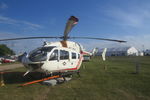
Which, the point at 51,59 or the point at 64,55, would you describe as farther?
the point at 64,55

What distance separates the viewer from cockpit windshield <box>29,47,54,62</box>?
7879mm

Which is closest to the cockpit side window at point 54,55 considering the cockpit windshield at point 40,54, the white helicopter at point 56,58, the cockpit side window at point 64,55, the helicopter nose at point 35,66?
the white helicopter at point 56,58

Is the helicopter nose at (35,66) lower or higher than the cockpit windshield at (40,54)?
lower

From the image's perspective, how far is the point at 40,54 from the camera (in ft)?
26.9

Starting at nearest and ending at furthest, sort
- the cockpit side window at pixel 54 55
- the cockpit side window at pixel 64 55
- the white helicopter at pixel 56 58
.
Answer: the white helicopter at pixel 56 58 → the cockpit side window at pixel 54 55 → the cockpit side window at pixel 64 55

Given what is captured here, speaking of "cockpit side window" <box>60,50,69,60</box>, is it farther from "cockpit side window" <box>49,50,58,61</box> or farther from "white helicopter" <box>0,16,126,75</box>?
"cockpit side window" <box>49,50,58,61</box>

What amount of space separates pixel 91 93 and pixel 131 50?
84936mm

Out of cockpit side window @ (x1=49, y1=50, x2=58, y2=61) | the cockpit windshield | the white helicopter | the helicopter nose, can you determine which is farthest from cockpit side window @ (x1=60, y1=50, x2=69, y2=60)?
the helicopter nose

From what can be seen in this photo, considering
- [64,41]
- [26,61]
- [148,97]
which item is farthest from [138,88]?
[26,61]

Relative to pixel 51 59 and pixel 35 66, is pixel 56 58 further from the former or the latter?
pixel 35 66

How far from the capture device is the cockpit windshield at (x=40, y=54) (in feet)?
25.8

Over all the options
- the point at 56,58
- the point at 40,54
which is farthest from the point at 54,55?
the point at 40,54

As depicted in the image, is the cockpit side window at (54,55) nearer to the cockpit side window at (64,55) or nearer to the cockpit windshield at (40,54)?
the cockpit windshield at (40,54)

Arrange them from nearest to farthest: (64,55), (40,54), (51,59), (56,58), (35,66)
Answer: (35,66) → (40,54) → (51,59) → (56,58) → (64,55)
